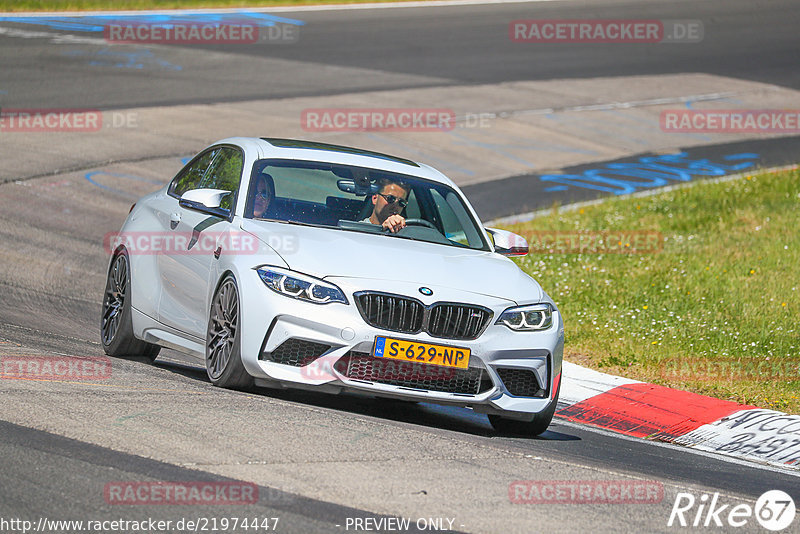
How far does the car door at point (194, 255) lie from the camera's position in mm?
8141

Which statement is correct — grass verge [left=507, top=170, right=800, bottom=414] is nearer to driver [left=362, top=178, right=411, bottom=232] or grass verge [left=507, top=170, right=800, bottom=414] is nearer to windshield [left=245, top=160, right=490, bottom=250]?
windshield [left=245, top=160, right=490, bottom=250]

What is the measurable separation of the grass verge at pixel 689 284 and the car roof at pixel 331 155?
2.70 m

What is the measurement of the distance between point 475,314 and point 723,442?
2.34 meters

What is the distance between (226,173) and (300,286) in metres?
1.87

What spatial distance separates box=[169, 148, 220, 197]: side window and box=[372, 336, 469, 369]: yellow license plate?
9.02 feet

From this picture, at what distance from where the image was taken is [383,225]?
8516 millimetres

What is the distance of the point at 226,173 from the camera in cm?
893

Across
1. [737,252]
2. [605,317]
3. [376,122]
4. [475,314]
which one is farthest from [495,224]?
[475,314]

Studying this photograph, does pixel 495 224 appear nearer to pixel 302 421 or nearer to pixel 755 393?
pixel 755 393

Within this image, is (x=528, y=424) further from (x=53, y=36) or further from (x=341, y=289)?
(x=53, y=36)
